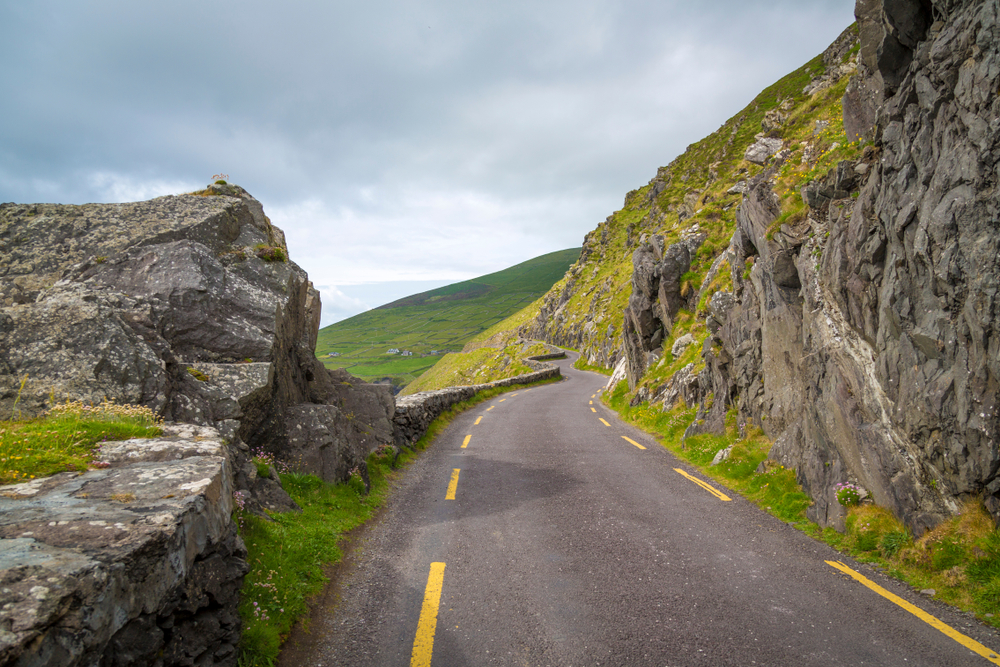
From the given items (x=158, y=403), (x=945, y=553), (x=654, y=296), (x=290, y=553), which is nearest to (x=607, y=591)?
(x=290, y=553)

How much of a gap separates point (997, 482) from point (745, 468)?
4.80m

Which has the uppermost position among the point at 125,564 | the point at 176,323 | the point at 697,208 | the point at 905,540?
the point at 697,208

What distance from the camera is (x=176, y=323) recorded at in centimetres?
833

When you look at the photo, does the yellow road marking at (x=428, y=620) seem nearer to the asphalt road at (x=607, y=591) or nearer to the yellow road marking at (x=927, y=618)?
the asphalt road at (x=607, y=591)

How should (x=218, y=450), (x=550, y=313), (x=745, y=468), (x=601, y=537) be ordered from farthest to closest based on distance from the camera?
1. (x=550, y=313)
2. (x=745, y=468)
3. (x=601, y=537)
4. (x=218, y=450)

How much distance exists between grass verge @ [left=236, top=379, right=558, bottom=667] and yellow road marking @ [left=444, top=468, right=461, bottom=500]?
1.25 m

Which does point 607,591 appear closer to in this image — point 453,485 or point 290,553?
point 290,553

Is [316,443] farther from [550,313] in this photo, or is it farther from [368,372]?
[368,372]

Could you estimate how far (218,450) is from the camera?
206 inches

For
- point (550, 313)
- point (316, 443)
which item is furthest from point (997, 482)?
point (550, 313)

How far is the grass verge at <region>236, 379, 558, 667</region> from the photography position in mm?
4477

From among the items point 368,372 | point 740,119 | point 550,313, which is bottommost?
point 368,372

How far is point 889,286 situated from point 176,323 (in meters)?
11.7

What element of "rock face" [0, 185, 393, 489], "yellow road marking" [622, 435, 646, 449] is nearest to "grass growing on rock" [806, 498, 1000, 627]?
"yellow road marking" [622, 435, 646, 449]
